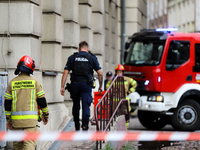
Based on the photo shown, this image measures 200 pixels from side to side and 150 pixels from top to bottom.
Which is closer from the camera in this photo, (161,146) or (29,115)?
(29,115)

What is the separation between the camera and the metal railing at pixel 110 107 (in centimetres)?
695

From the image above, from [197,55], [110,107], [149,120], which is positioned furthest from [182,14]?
[110,107]

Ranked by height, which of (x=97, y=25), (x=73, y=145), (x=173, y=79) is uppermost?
(x=97, y=25)

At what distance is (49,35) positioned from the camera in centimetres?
916

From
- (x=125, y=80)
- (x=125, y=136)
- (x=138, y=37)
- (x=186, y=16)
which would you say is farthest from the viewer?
(x=186, y=16)

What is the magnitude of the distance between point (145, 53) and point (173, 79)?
1.17 meters

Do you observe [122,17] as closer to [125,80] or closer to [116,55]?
[116,55]

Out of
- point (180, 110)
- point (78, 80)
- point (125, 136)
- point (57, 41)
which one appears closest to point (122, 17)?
point (180, 110)

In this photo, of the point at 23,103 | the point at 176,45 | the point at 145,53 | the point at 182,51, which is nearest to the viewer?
the point at 23,103

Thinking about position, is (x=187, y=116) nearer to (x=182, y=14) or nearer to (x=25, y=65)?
(x=25, y=65)

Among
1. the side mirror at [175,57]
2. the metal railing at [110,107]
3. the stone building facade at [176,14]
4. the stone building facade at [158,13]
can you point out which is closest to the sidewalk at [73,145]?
the metal railing at [110,107]

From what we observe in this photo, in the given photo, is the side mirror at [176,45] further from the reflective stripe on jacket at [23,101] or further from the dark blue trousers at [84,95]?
the reflective stripe on jacket at [23,101]

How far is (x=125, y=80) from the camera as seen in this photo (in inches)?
414

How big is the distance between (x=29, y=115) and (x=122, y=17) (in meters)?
14.9
